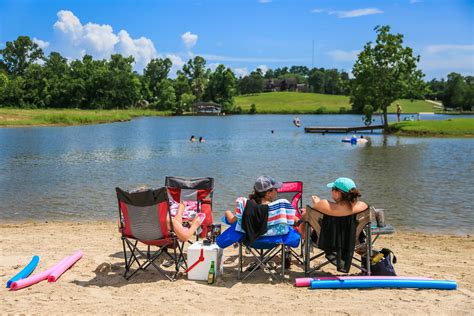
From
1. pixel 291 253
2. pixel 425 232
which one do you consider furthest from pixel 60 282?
pixel 425 232

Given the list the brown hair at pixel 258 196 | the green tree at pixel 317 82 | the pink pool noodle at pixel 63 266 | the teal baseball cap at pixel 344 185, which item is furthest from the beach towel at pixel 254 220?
the green tree at pixel 317 82

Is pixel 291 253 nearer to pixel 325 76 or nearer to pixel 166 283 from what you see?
pixel 166 283

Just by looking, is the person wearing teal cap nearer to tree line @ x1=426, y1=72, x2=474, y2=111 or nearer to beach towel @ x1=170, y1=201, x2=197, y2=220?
beach towel @ x1=170, y1=201, x2=197, y2=220

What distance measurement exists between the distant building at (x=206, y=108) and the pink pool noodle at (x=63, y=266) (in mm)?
116949

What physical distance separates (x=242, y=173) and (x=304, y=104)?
11961 cm

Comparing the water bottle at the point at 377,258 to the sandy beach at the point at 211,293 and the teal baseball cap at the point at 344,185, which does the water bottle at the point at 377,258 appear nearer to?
the sandy beach at the point at 211,293

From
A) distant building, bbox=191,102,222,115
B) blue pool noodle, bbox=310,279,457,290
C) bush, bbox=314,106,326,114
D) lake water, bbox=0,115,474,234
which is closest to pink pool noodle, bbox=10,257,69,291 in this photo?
blue pool noodle, bbox=310,279,457,290

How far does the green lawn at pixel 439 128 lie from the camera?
4197 centimetres

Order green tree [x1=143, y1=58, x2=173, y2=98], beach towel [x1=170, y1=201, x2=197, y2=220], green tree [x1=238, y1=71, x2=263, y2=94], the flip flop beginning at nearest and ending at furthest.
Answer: the flip flop
beach towel [x1=170, y1=201, x2=197, y2=220]
green tree [x1=143, y1=58, x2=173, y2=98]
green tree [x1=238, y1=71, x2=263, y2=94]

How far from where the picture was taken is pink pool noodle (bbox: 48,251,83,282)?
6.36 meters

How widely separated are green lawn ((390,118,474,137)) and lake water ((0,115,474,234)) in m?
4.00

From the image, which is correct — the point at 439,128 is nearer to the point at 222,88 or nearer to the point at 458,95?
the point at 458,95

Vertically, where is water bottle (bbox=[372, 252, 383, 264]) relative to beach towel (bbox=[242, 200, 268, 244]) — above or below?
below

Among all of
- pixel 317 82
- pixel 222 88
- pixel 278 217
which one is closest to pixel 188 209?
pixel 278 217
